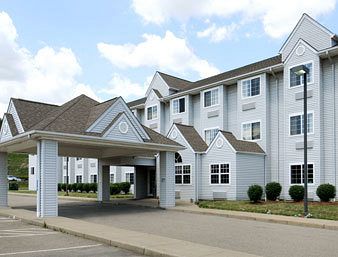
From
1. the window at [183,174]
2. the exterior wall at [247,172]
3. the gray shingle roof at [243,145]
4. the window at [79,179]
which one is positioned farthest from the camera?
the window at [79,179]

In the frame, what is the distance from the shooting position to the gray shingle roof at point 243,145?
27578mm

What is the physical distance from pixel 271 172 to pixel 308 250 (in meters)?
18.3

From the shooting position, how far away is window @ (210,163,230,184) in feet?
91.6

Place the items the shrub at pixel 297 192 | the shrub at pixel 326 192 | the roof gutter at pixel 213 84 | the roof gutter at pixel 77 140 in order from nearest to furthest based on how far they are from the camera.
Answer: the roof gutter at pixel 77 140 → the shrub at pixel 326 192 → the shrub at pixel 297 192 → the roof gutter at pixel 213 84


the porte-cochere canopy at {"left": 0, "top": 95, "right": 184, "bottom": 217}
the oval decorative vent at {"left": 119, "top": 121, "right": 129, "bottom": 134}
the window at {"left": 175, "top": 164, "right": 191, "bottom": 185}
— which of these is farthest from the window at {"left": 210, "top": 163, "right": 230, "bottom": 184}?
the oval decorative vent at {"left": 119, "top": 121, "right": 129, "bottom": 134}

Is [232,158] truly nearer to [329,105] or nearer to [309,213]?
[329,105]

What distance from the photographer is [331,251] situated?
10469 mm

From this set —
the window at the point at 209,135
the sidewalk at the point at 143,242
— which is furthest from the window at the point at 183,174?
the sidewalk at the point at 143,242

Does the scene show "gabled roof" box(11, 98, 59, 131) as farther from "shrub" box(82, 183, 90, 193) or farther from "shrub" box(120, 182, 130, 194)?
"shrub" box(82, 183, 90, 193)

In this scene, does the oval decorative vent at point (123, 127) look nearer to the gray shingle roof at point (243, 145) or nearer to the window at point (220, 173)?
the gray shingle roof at point (243, 145)

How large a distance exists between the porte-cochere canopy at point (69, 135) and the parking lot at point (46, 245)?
183 inches

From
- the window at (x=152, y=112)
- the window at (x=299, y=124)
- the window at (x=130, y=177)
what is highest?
the window at (x=152, y=112)

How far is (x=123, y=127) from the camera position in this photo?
71.6ft

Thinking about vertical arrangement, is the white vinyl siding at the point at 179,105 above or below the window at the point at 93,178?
above
